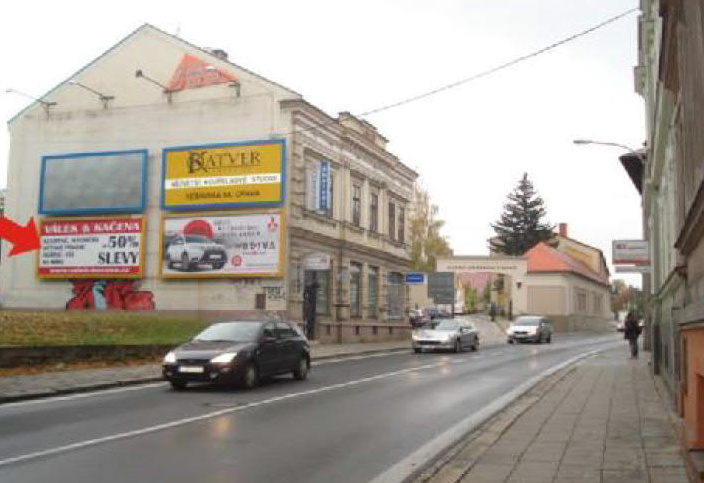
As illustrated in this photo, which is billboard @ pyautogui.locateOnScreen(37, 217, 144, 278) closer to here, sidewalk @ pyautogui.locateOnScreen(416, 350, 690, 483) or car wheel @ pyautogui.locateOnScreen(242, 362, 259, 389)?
car wheel @ pyautogui.locateOnScreen(242, 362, 259, 389)

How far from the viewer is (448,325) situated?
32.5 meters

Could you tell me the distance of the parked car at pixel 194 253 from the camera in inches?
1292

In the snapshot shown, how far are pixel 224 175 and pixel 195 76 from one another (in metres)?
5.01

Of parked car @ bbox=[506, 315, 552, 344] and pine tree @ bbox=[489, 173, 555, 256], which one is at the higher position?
pine tree @ bbox=[489, 173, 555, 256]

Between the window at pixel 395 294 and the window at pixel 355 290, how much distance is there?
4.49 meters

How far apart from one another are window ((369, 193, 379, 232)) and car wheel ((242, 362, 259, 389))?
2634 centimetres

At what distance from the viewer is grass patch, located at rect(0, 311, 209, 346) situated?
21172mm

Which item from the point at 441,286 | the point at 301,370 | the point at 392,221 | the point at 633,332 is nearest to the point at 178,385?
the point at 301,370

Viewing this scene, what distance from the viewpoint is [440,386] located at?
16.9 metres

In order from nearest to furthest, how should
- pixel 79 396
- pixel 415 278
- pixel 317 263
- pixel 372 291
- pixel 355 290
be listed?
pixel 79 396 → pixel 317 263 → pixel 355 290 → pixel 372 291 → pixel 415 278

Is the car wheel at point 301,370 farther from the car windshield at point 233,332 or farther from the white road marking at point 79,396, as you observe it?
the white road marking at point 79,396

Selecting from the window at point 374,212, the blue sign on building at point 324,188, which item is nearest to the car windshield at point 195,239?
the blue sign on building at point 324,188

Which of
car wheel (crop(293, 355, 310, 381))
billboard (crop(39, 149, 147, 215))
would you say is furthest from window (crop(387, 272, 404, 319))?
car wheel (crop(293, 355, 310, 381))

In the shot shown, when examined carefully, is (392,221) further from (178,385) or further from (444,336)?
(178,385)
